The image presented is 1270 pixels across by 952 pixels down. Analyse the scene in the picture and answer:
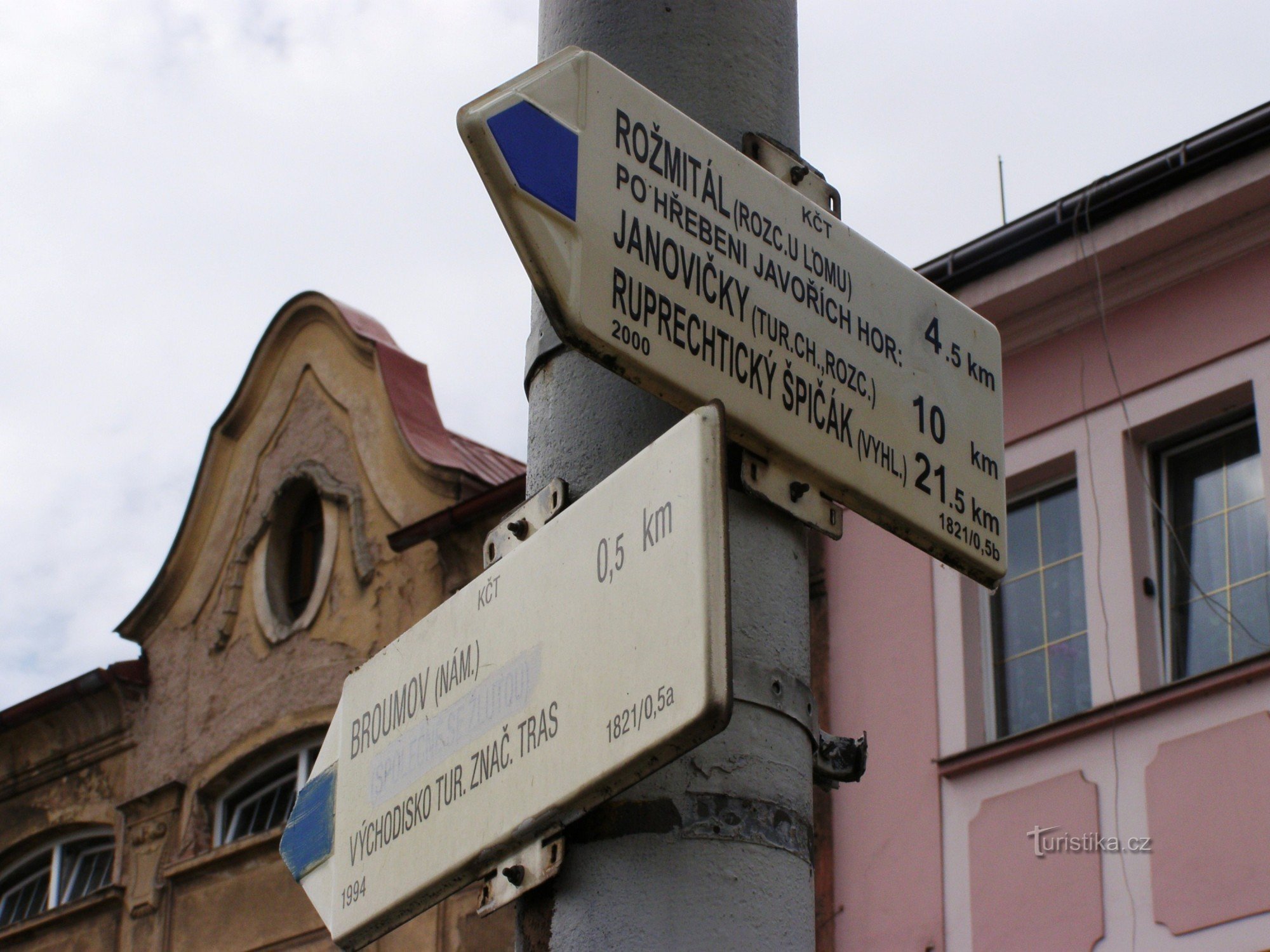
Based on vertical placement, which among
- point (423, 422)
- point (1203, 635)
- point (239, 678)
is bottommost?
point (1203, 635)

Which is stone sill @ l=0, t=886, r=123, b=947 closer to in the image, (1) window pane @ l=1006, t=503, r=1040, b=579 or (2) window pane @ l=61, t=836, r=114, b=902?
(2) window pane @ l=61, t=836, r=114, b=902

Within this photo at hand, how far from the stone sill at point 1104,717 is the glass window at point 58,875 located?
772 centimetres

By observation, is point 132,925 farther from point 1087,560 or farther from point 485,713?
point 485,713

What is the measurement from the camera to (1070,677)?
9664 millimetres

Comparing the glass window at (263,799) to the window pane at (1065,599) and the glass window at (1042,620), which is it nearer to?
the glass window at (1042,620)

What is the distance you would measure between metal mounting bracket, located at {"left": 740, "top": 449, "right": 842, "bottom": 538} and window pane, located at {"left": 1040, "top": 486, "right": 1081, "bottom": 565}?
25.8ft

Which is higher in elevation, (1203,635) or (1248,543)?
(1248,543)

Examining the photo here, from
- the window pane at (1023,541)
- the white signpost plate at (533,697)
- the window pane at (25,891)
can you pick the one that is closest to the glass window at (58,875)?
the window pane at (25,891)

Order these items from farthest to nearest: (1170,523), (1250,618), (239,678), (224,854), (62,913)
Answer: (62,913) < (239,678) < (224,854) < (1170,523) < (1250,618)

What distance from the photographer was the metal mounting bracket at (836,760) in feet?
7.60

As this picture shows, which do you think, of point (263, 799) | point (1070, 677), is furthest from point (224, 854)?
point (1070, 677)

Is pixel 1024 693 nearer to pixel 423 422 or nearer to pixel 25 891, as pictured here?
pixel 423 422

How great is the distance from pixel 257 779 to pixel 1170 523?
7.30 m

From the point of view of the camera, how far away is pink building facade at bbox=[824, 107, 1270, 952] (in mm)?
8750
